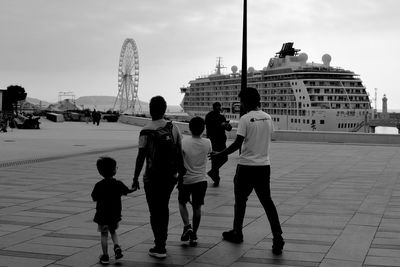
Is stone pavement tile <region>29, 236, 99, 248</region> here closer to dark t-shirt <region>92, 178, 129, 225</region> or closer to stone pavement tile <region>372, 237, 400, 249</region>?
dark t-shirt <region>92, 178, 129, 225</region>

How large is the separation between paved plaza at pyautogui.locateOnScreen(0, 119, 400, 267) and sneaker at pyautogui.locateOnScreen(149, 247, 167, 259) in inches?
2.1

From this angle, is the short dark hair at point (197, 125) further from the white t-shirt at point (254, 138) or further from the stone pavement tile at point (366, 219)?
the stone pavement tile at point (366, 219)

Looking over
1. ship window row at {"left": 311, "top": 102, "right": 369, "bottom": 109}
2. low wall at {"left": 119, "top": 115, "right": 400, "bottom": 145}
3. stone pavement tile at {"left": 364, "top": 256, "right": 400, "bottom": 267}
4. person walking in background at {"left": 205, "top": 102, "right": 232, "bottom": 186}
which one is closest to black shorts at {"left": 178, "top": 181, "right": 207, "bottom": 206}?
stone pavement tile at {"left": 364, "top": 256, "right": 400, "bottom": 267}

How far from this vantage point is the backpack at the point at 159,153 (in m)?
5.42

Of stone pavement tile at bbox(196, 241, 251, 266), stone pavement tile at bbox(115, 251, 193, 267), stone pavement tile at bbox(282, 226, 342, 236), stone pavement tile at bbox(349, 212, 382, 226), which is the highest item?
stone pavement tile at bbox(115, 251, 193, 267)

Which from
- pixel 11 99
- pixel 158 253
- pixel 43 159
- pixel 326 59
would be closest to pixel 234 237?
pixel 158 253

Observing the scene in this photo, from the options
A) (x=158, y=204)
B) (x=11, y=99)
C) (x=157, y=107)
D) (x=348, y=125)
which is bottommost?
(x=348, y=125)

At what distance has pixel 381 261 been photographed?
17.4ft

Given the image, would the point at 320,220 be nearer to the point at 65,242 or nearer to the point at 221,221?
the point at 221,221

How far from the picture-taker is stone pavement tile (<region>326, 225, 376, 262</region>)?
5484mm

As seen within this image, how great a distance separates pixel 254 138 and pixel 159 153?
103 cm

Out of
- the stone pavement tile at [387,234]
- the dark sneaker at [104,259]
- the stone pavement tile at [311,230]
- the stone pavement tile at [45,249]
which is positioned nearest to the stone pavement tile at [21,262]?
the stone pavement tile at [45,249]

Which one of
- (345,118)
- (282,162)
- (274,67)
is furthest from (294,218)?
(274,67)

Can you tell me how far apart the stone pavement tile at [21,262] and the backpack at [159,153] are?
4.02ft
